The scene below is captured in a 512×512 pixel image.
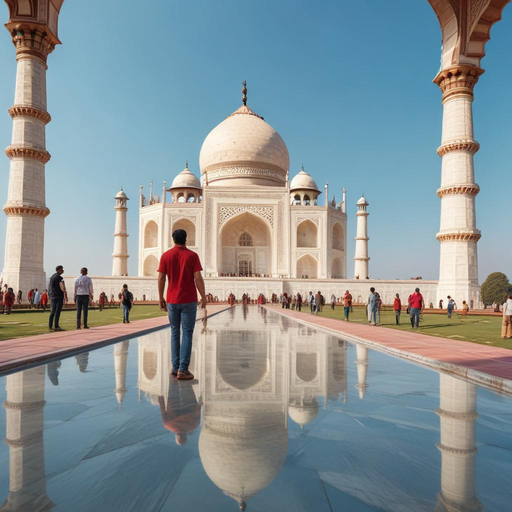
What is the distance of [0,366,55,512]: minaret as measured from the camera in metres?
1.42

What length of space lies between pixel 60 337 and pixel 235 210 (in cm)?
2784

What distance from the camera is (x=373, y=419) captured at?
2.45 meters

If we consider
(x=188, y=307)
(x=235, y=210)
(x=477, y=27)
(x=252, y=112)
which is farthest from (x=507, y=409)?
(x=252, y=112)

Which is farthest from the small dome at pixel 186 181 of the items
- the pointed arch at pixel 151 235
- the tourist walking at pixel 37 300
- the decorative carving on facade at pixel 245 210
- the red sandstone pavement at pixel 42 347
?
the red sandstone pavement at pixel 42 347

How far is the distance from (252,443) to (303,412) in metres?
0.64

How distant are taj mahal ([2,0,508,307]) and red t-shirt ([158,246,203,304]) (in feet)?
61.5

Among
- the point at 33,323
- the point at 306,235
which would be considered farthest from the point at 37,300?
the point at 306,235

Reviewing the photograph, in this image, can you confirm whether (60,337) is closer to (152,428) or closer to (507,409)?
(152,428)

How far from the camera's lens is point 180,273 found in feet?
12.7

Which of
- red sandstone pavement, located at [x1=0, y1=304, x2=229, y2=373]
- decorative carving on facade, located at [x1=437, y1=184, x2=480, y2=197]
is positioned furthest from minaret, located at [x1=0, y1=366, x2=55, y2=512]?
decorative carving on facade, located at [x1=437, y1=184, x2=480, y2=197]

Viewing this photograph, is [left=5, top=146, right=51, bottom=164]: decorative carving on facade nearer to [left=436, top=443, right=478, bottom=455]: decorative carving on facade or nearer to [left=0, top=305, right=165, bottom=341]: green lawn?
[left=0, top=305, right=165, bottom=341]: green lawn

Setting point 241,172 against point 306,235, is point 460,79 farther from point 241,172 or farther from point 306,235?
point 241,172

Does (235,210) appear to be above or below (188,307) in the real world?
above

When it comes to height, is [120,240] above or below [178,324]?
above
